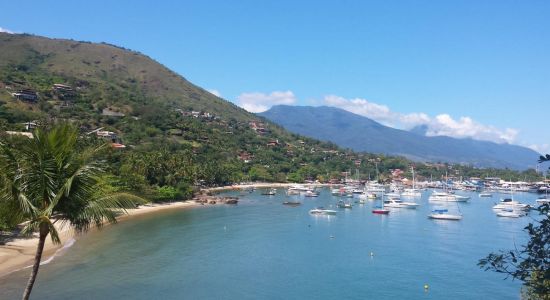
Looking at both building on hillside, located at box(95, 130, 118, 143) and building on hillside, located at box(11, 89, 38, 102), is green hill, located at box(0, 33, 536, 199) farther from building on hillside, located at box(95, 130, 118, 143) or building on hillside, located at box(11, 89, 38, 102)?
building on hillside, located at box(11, 89, 38, 102)

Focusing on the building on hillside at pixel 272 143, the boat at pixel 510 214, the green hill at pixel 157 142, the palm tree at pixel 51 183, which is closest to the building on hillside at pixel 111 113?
the green hill at pixel 157 142

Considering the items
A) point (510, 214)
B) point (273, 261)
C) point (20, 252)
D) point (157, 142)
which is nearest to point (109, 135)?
point (157, 142)

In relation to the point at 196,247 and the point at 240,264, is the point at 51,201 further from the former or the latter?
the point at 196,247

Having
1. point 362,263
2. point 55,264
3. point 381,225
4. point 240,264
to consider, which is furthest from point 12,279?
point 381,225

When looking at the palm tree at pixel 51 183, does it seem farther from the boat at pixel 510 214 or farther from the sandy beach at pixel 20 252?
the boat at pixel 510 214

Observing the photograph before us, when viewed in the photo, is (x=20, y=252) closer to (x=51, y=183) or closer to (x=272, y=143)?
(x=51, y=183)
